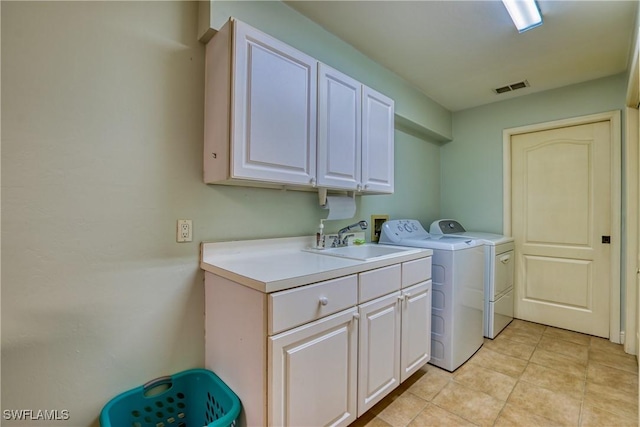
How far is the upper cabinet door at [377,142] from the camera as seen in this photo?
2.00m

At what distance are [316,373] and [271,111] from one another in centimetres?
126

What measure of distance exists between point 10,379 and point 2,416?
13cm

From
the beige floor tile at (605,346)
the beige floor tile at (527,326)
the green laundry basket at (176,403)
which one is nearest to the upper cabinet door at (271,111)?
the green laundry basket at (176,403)

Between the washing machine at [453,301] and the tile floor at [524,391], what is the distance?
4.8 inches

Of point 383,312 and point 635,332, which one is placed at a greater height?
point 383,312

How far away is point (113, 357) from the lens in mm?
1281

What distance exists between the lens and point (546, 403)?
172 cm

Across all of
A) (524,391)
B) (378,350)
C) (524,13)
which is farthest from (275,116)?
(524,391)

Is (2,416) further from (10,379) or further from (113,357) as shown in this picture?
(113,357)

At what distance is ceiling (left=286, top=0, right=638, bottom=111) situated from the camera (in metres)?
1.77

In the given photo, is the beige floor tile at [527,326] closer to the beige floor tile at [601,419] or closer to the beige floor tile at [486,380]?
the beige floor tile at [486,380]

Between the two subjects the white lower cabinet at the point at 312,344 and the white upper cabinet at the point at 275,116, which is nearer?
the white lower cabinet at the point at 312,344

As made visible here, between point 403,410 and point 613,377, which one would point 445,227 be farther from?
point 403,410

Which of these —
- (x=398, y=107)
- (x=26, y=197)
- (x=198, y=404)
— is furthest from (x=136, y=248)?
(x=398, y=107)
